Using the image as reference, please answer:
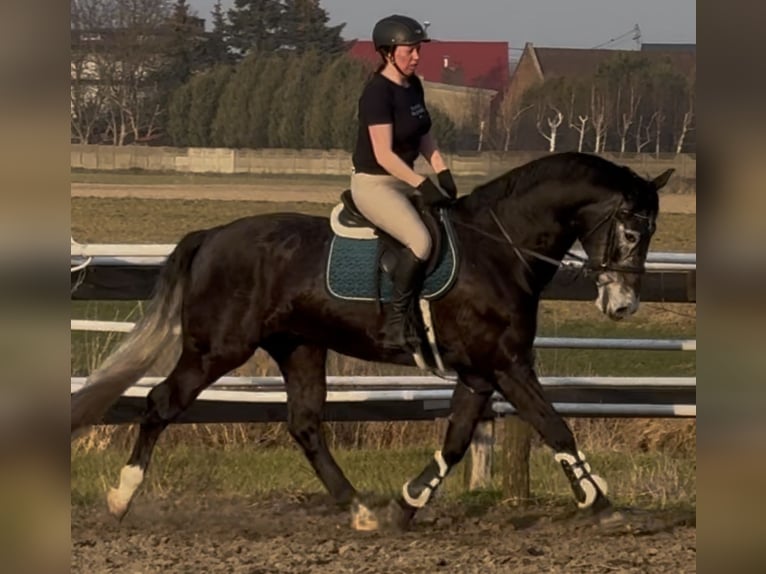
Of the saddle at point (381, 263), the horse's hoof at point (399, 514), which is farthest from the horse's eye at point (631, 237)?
the horse's hoof at point (399, 514)

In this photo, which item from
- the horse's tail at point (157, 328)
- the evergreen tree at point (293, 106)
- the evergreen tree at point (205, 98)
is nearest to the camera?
the horse's tail at point (157, 328)

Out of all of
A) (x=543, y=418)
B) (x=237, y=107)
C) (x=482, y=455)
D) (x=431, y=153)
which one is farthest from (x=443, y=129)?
(x=543, y=418)

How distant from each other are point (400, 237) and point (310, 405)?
1.11 meters

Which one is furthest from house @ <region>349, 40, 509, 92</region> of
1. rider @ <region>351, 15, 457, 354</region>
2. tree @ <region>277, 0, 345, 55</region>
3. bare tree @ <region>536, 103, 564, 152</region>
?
rider @ <region>351, 15, 457, 354</region>

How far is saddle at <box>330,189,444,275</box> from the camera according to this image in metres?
5.88

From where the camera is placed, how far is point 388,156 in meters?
5.83

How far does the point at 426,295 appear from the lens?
19.4 feet

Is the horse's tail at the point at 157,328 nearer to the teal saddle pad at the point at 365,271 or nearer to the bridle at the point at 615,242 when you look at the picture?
the teal saddle pad at the point at 365,271

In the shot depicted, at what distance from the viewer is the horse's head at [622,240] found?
229 inches

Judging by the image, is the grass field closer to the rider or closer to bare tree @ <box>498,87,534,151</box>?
the rider

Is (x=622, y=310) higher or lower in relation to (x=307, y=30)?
lower

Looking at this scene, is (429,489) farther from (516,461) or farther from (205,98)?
(205,98)

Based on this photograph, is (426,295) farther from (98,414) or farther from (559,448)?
(98,414)

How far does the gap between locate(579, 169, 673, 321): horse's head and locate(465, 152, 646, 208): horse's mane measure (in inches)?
2.0
